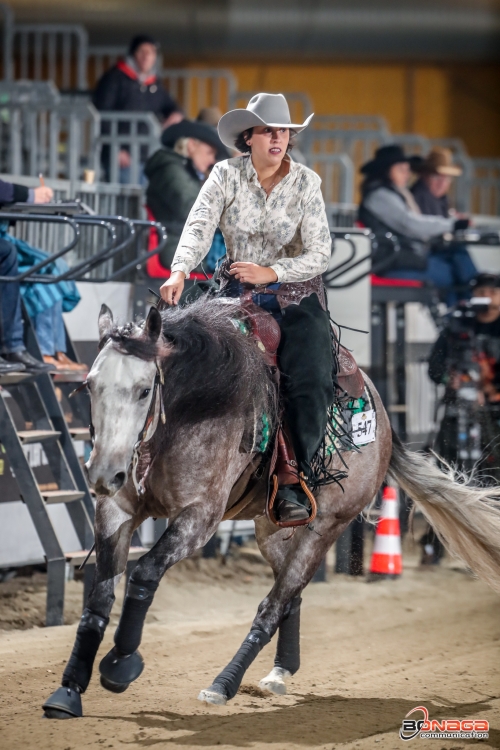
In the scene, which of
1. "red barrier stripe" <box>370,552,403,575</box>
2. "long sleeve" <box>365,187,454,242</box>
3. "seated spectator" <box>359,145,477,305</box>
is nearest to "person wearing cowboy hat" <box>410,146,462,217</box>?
"seated spectator" <box>359,145,477,305</box>

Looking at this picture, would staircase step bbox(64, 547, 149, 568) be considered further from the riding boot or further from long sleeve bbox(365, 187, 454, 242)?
long sleeve bbox(365, 187, 454, 242)

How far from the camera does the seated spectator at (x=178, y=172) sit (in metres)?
7.27

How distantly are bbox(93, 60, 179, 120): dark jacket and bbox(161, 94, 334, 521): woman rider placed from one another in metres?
5.80

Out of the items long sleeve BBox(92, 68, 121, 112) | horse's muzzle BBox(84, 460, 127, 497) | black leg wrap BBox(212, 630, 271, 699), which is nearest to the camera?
horse's muzzle BBox(84, 460, 127, 497)

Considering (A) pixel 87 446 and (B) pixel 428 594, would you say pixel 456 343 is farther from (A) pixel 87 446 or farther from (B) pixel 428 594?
(A) pixel 87 446

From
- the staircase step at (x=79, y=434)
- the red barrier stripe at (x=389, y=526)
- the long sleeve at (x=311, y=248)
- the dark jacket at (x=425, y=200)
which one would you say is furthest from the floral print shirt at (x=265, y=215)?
the dark jacket at (x=425, y=200)

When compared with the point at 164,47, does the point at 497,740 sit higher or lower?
lower

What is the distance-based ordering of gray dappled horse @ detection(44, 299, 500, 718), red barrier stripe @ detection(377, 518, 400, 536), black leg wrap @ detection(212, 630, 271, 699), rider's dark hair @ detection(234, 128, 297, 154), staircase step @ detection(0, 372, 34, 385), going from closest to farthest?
gray dappled horse @ detection(44, 299, 500, 718), black leg wrap @ detection(212, 630, 271, 699), rider's dark hair @ detection(234, 128, 297, 154), staircase step @ detection(0, 372, 34, 385), red barrier stripe @ detection(377, 518, 400, 536)

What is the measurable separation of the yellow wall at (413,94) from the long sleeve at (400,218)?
8384mm

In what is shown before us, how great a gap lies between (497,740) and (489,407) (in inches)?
182

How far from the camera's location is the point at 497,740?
13.1 ft

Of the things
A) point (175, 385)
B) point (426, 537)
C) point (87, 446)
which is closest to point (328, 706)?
point (175, 385)

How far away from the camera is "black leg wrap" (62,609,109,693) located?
3.82m

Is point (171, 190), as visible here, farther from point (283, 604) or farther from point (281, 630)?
point (283, 604)
